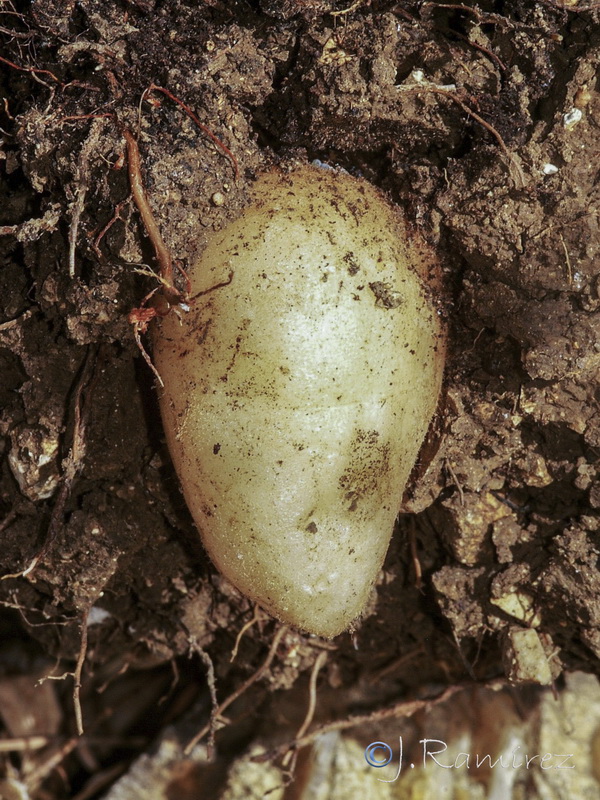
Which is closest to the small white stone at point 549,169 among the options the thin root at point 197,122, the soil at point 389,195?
the soil at point 389,195

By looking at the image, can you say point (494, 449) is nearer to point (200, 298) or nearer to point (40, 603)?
point (200, 298)

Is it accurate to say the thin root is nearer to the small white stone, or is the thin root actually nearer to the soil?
the soil

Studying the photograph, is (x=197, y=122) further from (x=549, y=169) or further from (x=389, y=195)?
(x=549, y=169)

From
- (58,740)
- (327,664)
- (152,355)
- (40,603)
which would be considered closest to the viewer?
(152,355)

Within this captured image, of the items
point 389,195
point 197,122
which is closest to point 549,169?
point 389,195

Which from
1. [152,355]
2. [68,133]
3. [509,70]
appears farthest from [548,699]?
[68,133]

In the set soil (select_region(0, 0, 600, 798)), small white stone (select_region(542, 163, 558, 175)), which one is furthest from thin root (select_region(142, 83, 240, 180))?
small white stone (select_region(542, 163, 558, 175))

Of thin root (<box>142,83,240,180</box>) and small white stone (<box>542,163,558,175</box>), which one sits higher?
small white stone (<box>542,163,558,175</box>)

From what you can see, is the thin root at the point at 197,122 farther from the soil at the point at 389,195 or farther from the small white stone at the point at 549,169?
the small white stone at the point at 549,169
